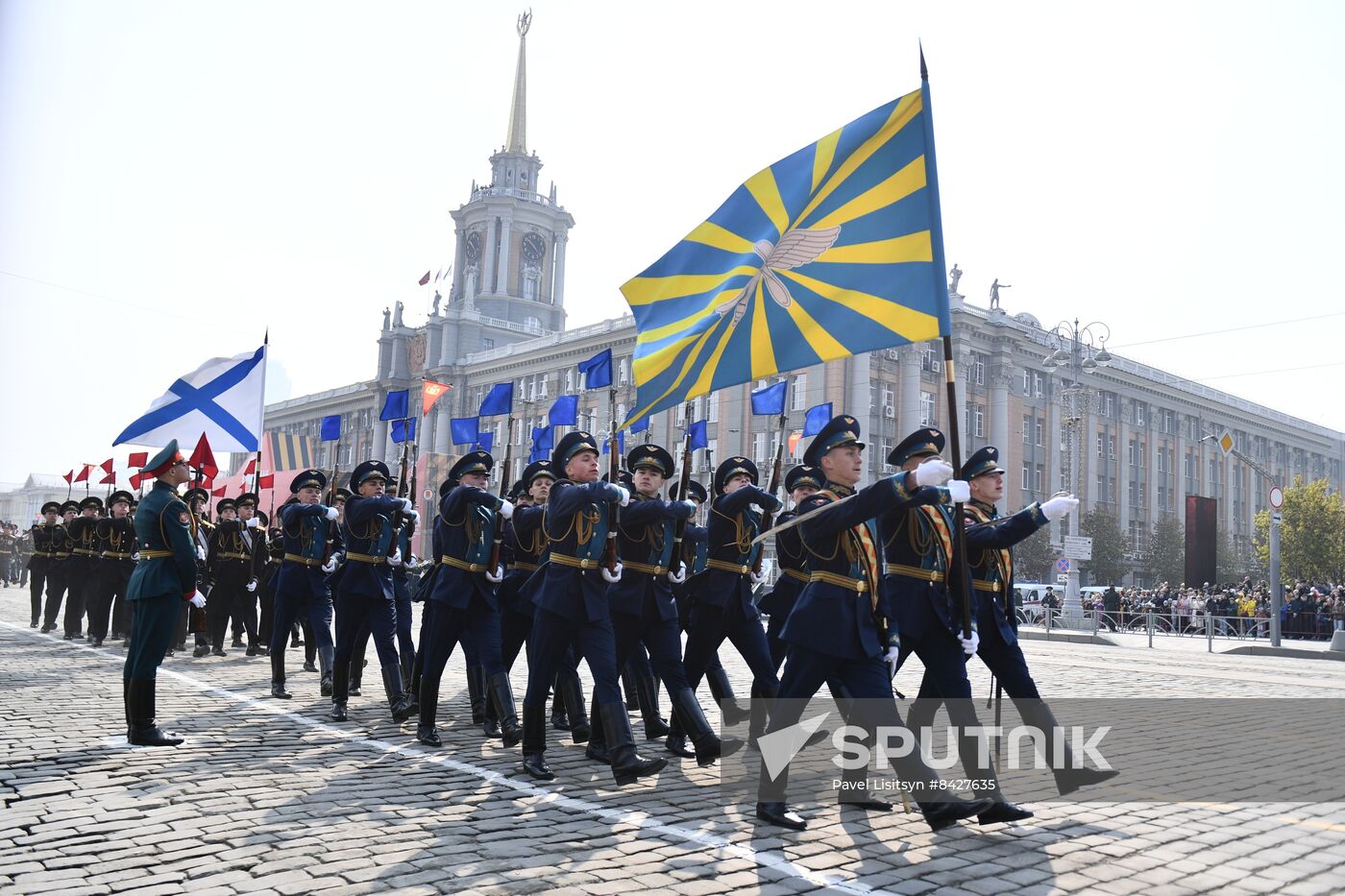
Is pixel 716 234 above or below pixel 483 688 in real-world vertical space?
above

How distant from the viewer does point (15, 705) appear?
9570 millimetres

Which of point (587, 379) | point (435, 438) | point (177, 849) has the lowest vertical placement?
point (177, 849)

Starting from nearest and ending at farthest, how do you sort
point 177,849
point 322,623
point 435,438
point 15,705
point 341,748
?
point 177,849
point 341,748
point 15,705
point 322,623
point 435,438

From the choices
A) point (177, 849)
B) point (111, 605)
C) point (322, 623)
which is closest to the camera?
point (177, 849)

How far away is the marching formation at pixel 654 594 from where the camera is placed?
19.6 feet

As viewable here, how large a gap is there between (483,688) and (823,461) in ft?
15.6

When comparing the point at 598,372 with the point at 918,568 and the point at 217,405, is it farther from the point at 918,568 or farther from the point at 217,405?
the point at 217,405

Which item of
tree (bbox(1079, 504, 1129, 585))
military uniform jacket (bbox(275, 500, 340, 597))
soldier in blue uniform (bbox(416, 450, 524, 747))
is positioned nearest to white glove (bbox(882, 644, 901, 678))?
soldier in blue uniform (bbox(416, 450, 524, 747))

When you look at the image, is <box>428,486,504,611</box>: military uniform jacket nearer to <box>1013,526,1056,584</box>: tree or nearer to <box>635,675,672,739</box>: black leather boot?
<box>635,675,672,739</box>: black leather boot

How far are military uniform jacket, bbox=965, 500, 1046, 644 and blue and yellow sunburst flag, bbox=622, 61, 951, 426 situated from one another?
1.22 m

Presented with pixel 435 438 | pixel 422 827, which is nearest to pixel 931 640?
pixel 422 827

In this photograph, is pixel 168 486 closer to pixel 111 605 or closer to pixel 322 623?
pixel 322 623

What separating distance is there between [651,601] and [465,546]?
6.04ft

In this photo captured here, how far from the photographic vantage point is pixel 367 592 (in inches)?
376
